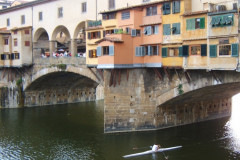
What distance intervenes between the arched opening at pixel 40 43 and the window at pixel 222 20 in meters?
29.7

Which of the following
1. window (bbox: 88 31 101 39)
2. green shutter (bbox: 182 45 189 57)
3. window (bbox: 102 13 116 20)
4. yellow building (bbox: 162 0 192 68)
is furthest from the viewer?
window (bbox: 88 31 101 39)

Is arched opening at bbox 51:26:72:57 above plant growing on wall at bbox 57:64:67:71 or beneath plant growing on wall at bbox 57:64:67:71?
above

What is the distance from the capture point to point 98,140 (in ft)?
102

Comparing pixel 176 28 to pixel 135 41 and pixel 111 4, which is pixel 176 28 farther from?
pixel 111 4

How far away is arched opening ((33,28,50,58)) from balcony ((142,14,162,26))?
885 inches

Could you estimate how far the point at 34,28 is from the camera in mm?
49125

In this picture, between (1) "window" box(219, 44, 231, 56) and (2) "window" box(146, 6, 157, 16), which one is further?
(2) "window" box(146, 6, 157, 16)

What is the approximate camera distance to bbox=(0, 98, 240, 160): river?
27359mm

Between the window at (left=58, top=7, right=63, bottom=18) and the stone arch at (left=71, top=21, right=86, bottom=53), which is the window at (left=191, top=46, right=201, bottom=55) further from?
the window at (left=58, top=7, right=63, bottom=18)

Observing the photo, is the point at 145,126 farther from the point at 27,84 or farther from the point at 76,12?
the point at 27,84

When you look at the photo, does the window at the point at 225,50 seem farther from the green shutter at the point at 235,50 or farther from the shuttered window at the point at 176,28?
the shuttered window at the point at 176,28

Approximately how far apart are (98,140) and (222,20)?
1465cm

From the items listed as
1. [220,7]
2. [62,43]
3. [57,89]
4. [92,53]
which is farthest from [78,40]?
[220,7]

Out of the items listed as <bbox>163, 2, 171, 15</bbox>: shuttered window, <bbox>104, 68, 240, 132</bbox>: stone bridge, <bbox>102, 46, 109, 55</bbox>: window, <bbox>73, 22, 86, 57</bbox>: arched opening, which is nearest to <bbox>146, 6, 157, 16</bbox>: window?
<bbox>163, 2, 171, 15</bbox>: shuttered window
